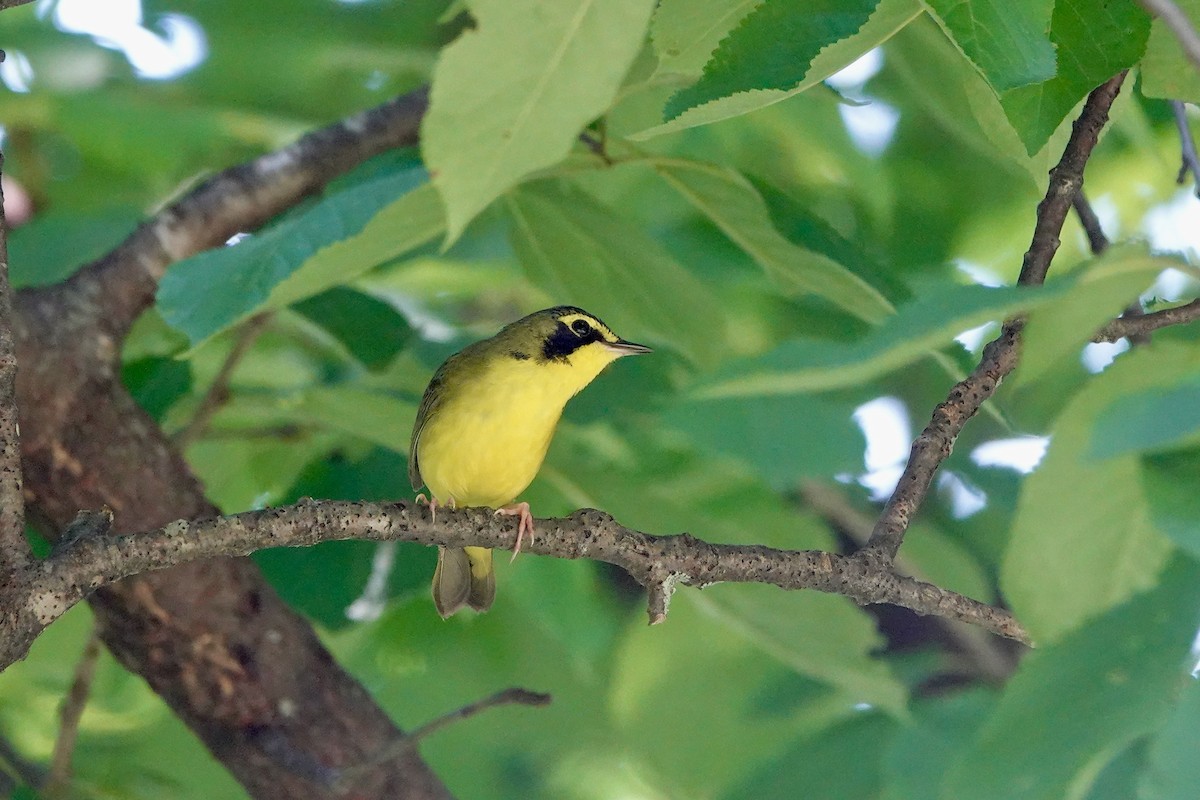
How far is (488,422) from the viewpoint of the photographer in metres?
3.77

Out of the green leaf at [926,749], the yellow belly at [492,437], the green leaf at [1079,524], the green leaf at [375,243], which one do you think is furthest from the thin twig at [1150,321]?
the yellow belly at [492,437]

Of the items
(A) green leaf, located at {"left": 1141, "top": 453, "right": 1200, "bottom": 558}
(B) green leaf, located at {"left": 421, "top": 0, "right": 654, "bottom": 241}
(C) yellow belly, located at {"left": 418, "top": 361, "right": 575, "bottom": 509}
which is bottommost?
(A) green leaf, located at {"left": 1141, "top": 453, "right": 1200, "bottom": 558}

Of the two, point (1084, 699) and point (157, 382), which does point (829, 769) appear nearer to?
point (1084, 699)

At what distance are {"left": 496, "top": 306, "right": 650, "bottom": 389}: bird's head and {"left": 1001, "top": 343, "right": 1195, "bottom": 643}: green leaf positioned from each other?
2.22m

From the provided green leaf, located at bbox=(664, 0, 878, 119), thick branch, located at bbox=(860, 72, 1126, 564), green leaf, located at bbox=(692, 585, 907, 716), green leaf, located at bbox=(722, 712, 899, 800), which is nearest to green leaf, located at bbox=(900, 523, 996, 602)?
green leaf, located at bbox=(692, 585, 907, 716)

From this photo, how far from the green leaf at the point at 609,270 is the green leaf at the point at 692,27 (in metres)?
1.13

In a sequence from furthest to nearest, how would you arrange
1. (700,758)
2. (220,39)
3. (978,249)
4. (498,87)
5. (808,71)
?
1. (978,249)
2. (220,39)
3. (700,758)
4. (808,71)
5. (498,87)

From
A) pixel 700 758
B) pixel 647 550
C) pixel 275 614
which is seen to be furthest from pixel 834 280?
pixel 700 758

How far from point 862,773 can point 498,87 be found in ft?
6.92

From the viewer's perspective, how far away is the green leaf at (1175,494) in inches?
51.5

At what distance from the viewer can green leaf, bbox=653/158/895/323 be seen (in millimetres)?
2539

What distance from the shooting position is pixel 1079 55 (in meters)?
1.85

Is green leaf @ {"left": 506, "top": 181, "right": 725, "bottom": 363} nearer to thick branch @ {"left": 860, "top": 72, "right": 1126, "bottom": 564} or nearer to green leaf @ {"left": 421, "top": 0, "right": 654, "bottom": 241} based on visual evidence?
thick branch @ {"left": 860, "top": 72, "right": 1126, "bottom": 564}

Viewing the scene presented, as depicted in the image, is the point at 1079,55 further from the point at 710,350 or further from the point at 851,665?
the point at 851,665
